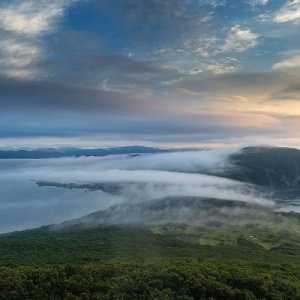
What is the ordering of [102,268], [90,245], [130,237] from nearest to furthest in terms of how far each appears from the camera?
[102,268] → [90,245] → [130,237]

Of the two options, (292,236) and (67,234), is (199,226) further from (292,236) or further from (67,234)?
(67,234)

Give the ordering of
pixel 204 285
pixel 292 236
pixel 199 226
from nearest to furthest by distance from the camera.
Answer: pixel 204 285 < pixel 292 236 < pixel 199 226

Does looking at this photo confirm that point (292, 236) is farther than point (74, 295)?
Yes

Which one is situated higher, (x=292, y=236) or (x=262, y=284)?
(x=262, y=284)

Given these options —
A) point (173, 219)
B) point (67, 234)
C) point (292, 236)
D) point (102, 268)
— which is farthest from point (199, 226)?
point (102, 268)

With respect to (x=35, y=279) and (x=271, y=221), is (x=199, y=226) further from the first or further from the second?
(x=35, y=279)

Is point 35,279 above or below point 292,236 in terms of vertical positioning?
above

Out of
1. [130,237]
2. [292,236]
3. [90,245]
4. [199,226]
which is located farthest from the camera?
[199,226]

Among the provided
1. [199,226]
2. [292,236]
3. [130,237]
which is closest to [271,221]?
[292,236]

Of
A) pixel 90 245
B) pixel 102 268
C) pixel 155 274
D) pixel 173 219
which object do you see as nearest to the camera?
pixel 155 274
